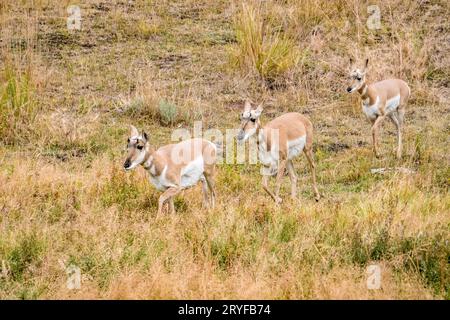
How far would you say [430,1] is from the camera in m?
18.0

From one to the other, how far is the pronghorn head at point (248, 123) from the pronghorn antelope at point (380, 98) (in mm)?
2616

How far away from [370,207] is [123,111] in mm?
5403

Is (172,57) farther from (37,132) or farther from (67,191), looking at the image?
(67,191)

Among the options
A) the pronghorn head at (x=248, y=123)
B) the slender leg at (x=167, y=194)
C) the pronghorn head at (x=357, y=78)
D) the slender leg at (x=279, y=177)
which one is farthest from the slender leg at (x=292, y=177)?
the pronghorn head at (x=357, y=78)

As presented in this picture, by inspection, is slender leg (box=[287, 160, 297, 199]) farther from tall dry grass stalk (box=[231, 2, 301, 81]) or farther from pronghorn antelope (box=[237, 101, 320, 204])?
tall dry grass stalk (box=[231, 2, 301, 81])

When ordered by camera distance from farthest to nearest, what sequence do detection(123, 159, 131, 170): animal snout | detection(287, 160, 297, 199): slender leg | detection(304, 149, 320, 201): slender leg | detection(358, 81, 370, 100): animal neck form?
detection(358, 81, 370, 100): animal neck, detection(287, 160, 297, 199): slender leg, detection(304, 149, 320, 201): slender leg, detection(123, 159, 131, 170): animal snout

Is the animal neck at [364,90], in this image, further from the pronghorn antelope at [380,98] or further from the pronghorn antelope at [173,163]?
the pronghorn antelope at [173,163]

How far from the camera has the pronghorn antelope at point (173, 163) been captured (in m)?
9.92

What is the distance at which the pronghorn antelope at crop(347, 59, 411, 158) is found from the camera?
13.3 metres

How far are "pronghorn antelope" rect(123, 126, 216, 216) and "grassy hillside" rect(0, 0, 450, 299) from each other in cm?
28

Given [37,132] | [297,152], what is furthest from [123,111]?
[297,152]

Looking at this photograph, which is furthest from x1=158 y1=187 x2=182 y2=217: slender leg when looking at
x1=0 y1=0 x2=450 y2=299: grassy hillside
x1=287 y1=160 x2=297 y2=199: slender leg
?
x1=287 y1=160 x2=297 y2=199: slender leg

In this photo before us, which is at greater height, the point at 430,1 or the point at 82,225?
the point at 430,1

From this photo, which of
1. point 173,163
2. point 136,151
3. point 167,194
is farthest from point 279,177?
Answer: point 136,151
